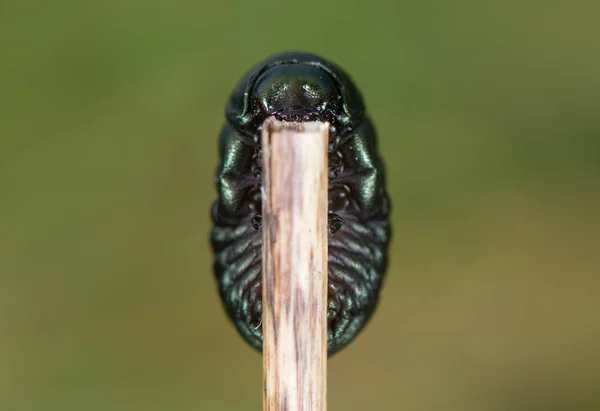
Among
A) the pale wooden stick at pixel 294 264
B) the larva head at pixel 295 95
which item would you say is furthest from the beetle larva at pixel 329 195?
the pale wooden stick at pixel 294 264

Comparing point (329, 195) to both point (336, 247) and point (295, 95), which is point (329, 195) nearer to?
point (336, 247)

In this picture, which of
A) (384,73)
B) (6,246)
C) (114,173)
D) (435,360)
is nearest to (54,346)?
(6,246)

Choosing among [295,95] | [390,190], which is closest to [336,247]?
[295,95]

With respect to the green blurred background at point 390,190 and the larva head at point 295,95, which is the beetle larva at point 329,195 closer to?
the larva head at point 295,95

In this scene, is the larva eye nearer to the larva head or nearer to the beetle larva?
the beetle larva

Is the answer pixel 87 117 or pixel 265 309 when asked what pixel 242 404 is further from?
pixel 265 309

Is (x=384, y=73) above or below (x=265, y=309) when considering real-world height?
above
